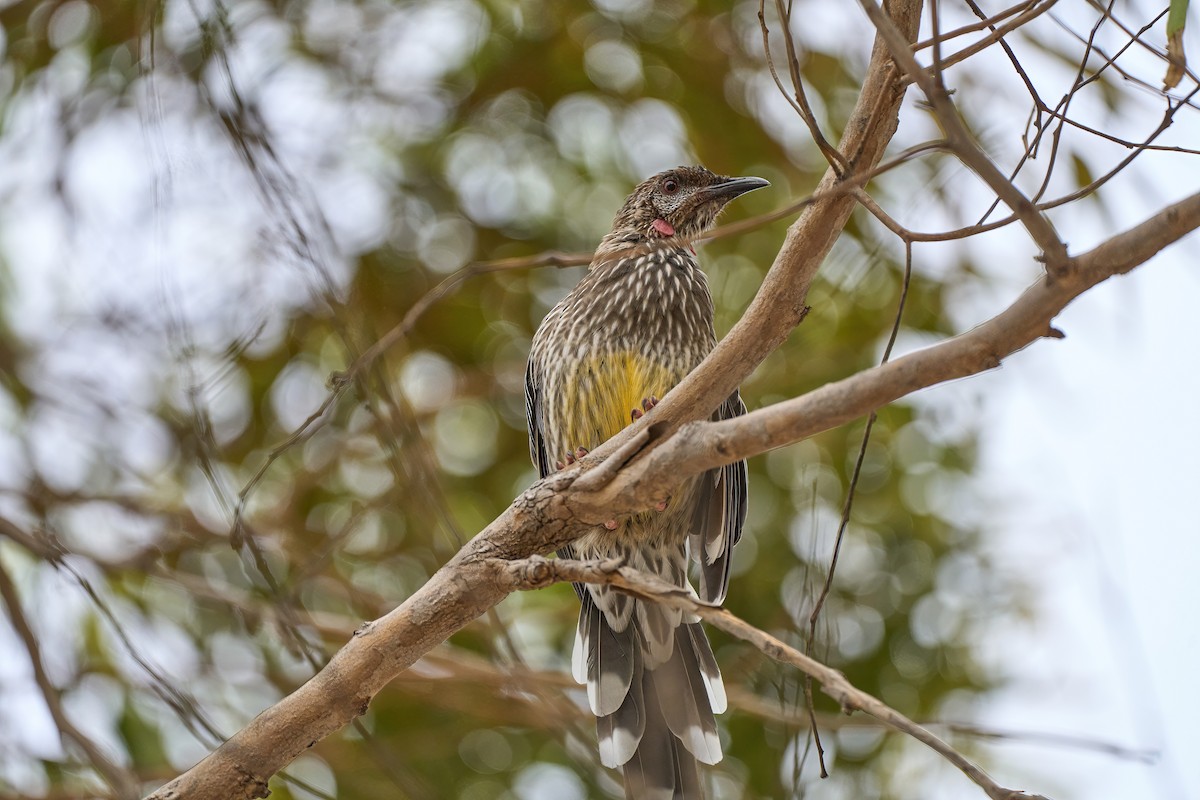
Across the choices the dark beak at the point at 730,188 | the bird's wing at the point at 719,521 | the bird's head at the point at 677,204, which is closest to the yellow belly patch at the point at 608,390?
the bird's wing at the point at 719,521

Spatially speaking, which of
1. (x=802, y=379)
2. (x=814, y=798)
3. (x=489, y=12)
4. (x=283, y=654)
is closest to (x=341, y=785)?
(x=283, y=654)

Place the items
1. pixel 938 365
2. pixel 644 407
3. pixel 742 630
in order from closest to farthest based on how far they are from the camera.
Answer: pixel 938 365
pixel 742 630
pixel 644 407

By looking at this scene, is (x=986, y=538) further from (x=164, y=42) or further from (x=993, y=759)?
(x=164, y=42)

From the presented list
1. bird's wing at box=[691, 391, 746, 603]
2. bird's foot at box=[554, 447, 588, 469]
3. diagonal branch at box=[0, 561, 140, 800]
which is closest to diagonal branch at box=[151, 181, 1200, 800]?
diagonal branch at box=[0, 561, 140, 800]

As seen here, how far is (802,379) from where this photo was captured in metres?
4.77

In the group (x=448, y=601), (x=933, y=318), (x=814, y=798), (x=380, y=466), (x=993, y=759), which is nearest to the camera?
(x=448, y=601)

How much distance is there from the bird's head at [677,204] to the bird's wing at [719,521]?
0.79 m

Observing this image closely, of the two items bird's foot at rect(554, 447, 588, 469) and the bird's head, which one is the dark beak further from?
bird's foot at rect(554, 447, 588, 469)

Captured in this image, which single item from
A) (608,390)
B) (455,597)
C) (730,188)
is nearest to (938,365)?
(455,597)

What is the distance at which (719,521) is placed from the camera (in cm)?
343

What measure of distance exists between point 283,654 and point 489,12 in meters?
2.71

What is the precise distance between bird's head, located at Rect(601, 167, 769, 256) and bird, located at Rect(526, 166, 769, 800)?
31cm

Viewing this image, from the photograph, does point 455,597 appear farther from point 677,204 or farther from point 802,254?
point 677,204

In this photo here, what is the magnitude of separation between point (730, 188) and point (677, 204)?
185 mm
